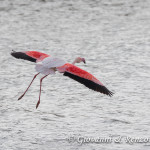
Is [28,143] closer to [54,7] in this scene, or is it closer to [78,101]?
[78,101]

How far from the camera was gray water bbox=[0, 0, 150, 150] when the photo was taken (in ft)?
31.1

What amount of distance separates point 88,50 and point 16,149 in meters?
7.97

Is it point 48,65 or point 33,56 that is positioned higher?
point 48,65

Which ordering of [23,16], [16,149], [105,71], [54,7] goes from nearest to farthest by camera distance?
[16,149] → [105,71] → [23,16] → [54,7]

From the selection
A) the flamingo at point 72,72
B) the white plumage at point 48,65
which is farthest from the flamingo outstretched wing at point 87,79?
the white plumage at point 48,65

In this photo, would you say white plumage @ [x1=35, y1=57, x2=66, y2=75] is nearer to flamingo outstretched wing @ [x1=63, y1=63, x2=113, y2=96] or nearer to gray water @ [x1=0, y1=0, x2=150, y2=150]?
flamingo outstretched wing @ [x1=63, y1=63, x2=113, y2=96]

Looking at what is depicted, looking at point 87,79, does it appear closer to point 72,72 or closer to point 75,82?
point 72,72

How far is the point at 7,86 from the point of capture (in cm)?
1261

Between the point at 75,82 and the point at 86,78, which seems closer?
the point at 86,78

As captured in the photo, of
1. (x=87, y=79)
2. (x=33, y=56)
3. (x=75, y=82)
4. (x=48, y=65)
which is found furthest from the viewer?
(x=75, y=82)

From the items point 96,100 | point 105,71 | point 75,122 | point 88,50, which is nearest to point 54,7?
point 88,50

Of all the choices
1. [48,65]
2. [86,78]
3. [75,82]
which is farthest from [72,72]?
[75,82]

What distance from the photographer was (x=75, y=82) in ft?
42.7

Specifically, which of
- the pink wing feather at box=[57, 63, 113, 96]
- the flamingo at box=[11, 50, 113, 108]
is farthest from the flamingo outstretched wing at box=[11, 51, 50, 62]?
the pink wing feather at box=[57, 63, 113, 96]
